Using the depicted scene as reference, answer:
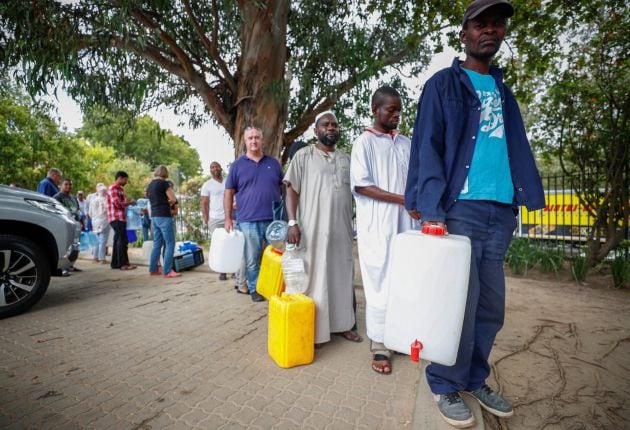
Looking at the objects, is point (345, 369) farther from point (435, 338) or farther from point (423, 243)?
point (423, 243)

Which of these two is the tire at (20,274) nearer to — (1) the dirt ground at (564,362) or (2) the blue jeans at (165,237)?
(2) the blue jeans at (165,237)

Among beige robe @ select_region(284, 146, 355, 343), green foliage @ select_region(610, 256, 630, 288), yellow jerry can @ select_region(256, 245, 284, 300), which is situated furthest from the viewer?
green foliage @ select_region(610, 256, 630, 288)

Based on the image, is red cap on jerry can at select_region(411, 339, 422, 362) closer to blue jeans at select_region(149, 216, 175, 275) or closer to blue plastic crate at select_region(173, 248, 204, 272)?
blue jeans at select_region(149, 216, 175, 275)

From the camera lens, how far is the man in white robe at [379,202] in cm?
258

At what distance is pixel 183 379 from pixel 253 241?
2157 millimetres

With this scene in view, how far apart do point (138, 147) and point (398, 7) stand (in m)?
50.7

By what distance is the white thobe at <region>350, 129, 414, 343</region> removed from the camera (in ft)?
8.48

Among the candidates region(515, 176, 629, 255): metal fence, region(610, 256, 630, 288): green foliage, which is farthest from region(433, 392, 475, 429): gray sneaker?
region(515, 176, 629, 255): metal fence

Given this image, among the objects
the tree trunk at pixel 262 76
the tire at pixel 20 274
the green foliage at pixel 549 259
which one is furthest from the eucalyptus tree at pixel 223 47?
the green foliage at pixel 549 259

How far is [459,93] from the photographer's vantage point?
1.91 metres

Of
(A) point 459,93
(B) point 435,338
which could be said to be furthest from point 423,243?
(A) point 459,93

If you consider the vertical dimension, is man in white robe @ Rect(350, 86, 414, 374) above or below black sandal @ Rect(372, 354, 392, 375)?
above

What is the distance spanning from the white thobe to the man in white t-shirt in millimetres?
3893

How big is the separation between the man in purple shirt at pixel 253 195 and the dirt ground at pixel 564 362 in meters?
2.80
